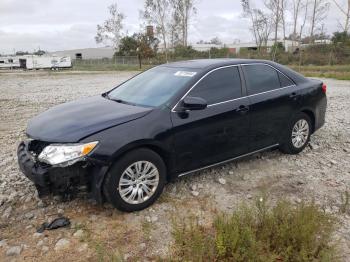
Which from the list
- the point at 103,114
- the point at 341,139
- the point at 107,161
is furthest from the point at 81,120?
the point at 341,139

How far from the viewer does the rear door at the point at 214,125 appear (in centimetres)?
410

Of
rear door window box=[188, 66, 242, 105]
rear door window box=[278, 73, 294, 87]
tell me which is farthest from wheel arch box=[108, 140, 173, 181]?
rear door window box=[278, 73, 294, 87]

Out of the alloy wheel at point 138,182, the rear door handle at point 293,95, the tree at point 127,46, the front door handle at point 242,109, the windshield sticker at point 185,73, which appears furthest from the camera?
the tree at point 127,46

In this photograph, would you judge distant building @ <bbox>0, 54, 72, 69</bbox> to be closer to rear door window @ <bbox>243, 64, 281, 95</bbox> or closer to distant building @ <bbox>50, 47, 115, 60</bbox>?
distant building @ <bbox>50, 47, 115, 60</bbox>

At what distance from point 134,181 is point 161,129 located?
651 mm

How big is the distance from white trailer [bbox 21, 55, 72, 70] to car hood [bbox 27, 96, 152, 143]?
165 feet

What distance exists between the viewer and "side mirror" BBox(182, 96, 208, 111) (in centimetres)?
400

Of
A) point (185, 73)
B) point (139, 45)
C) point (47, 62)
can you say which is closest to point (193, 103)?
point (185, 73)

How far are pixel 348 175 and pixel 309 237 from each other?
7.64 ft

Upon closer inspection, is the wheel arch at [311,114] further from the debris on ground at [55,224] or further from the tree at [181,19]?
the tree at [181,19]

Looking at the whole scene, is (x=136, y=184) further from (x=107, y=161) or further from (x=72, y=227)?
(x=72, y=227)

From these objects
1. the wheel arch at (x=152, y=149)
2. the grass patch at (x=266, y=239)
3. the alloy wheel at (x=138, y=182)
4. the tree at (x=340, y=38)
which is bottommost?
the grass patch at (x=266, y=239)

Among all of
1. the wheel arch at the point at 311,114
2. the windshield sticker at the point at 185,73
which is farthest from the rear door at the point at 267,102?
the windshield sticker at the point at 185,73

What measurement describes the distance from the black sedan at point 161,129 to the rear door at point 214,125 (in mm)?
13
